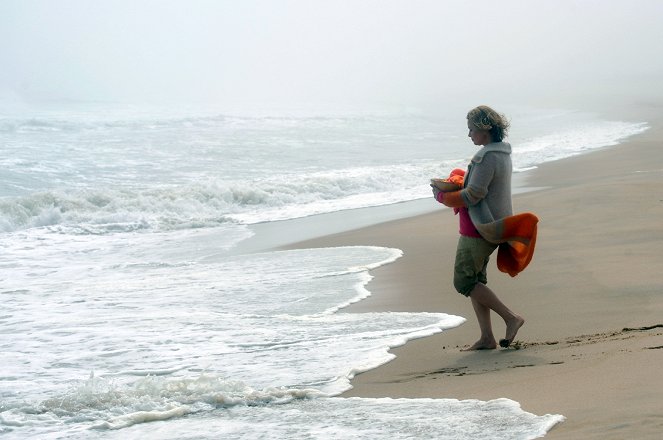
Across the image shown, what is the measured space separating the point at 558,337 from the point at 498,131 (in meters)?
1.40

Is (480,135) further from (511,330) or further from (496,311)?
(511,330)

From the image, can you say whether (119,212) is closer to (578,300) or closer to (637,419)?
(578,300)

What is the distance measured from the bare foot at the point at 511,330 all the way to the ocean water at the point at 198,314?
28.5 inches

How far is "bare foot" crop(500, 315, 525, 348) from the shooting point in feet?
18.8

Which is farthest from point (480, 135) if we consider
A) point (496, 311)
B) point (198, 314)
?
point (198, 314)

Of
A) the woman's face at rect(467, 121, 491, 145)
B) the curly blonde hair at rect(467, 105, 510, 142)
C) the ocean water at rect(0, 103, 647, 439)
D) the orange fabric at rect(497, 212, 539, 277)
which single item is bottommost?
the ocean water at rect(0, 103, 647, 439)

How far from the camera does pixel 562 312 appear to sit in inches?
263

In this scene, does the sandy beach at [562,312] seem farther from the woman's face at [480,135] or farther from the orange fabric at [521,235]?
the woman's face at [480,135]

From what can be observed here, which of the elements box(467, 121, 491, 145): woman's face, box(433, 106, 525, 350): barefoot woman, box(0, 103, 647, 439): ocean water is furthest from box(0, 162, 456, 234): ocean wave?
box(467, 121, 491, 145): woman's face

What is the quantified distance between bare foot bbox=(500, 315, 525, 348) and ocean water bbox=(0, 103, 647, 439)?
0.72m

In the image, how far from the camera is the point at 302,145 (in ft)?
103

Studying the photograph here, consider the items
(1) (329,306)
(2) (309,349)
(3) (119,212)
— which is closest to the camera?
(2) (309,349)

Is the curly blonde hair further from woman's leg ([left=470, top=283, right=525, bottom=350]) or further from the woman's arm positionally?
woman's leg ([left=470, top=283, right=525, bottom=350])

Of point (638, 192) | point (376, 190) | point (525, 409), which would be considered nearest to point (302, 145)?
point (376, 190)
